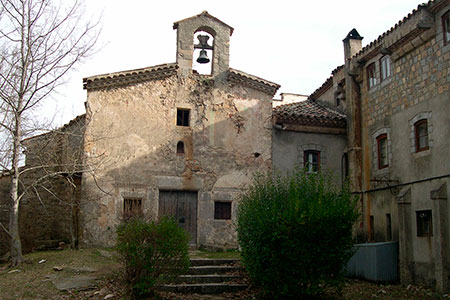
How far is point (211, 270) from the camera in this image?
11117 mm

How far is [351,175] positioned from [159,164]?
6797 millimetres

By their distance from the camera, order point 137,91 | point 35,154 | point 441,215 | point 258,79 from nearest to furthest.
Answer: point 441,215
point 35,154
point 137,91
point 258,79

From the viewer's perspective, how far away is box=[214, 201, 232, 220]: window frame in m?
15.3

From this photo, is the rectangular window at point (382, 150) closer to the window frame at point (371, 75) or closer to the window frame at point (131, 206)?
the window frame at point (371, 75)

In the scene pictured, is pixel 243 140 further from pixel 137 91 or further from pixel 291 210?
pixel 291 210

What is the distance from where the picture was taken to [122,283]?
8930 millimetres

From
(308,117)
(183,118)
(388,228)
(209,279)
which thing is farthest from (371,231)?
(183,118)

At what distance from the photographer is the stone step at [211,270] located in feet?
35.8

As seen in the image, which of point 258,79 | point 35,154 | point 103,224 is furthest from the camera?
point 258,79

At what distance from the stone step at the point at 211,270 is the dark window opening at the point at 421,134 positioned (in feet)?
20.5

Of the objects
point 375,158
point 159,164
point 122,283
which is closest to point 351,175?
point 375,158

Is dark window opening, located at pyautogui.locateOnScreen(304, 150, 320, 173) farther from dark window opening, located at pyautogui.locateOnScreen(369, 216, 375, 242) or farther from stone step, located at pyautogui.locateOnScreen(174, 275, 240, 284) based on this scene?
stone step, located at pyautogui.locateOnScreen(174, 275, 240, 284)

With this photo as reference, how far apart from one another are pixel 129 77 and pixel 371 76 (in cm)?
849

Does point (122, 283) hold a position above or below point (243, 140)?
below
